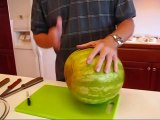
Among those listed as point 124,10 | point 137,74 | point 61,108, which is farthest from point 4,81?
point 137,74

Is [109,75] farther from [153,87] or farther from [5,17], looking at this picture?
[5,17]

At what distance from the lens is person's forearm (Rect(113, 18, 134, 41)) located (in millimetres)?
821

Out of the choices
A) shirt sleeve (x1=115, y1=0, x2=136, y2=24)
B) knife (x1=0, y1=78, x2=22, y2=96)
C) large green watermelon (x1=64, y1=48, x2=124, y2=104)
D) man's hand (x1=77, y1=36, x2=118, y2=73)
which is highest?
shirt sleeve (x1=115, y1=0, x2=136, y2=24)

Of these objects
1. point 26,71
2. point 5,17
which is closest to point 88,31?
point 26,71

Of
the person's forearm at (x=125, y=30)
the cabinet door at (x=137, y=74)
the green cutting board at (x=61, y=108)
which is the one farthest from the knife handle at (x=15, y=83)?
the cabinet door at (x=137, y=74)

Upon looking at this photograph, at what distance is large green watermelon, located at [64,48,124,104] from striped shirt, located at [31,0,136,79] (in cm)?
31

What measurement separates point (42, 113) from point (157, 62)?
Result: 143 centimetres

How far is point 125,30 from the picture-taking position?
85cm

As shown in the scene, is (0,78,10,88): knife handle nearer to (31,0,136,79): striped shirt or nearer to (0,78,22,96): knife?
(0,78,22,96): knife

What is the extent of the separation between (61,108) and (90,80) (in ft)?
0.58

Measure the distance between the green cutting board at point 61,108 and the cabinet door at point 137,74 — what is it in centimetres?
124

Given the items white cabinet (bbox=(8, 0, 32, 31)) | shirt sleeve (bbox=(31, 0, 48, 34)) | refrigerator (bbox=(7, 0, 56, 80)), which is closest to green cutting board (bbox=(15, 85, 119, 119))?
shirt sleeve (bbox=(31, 0, 48, 34))

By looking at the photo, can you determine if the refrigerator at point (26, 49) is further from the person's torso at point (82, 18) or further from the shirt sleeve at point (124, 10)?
the shirt sleeve at point (124, 10)

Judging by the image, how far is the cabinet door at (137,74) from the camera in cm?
191
